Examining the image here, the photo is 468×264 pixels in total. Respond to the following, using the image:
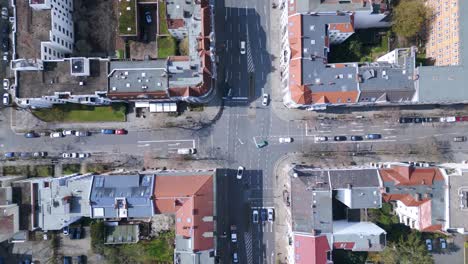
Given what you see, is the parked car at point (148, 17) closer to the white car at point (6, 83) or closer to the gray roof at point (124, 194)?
the white car at point (6, 83)

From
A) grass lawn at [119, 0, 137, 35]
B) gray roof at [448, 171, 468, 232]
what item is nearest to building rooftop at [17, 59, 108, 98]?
grass lawn at [119, 0, 137, 35]

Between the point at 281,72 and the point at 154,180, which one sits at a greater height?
the point at 281,72

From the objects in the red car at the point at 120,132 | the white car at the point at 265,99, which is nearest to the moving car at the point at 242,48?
the white car at the point at 265,99

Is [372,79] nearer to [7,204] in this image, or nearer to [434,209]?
[434,209]

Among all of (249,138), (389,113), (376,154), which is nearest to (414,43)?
(389,113)

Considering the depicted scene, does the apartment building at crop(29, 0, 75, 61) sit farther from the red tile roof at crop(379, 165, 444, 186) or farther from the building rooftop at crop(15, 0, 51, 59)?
the red tile roof at crop(379, 165, 444, 186)
